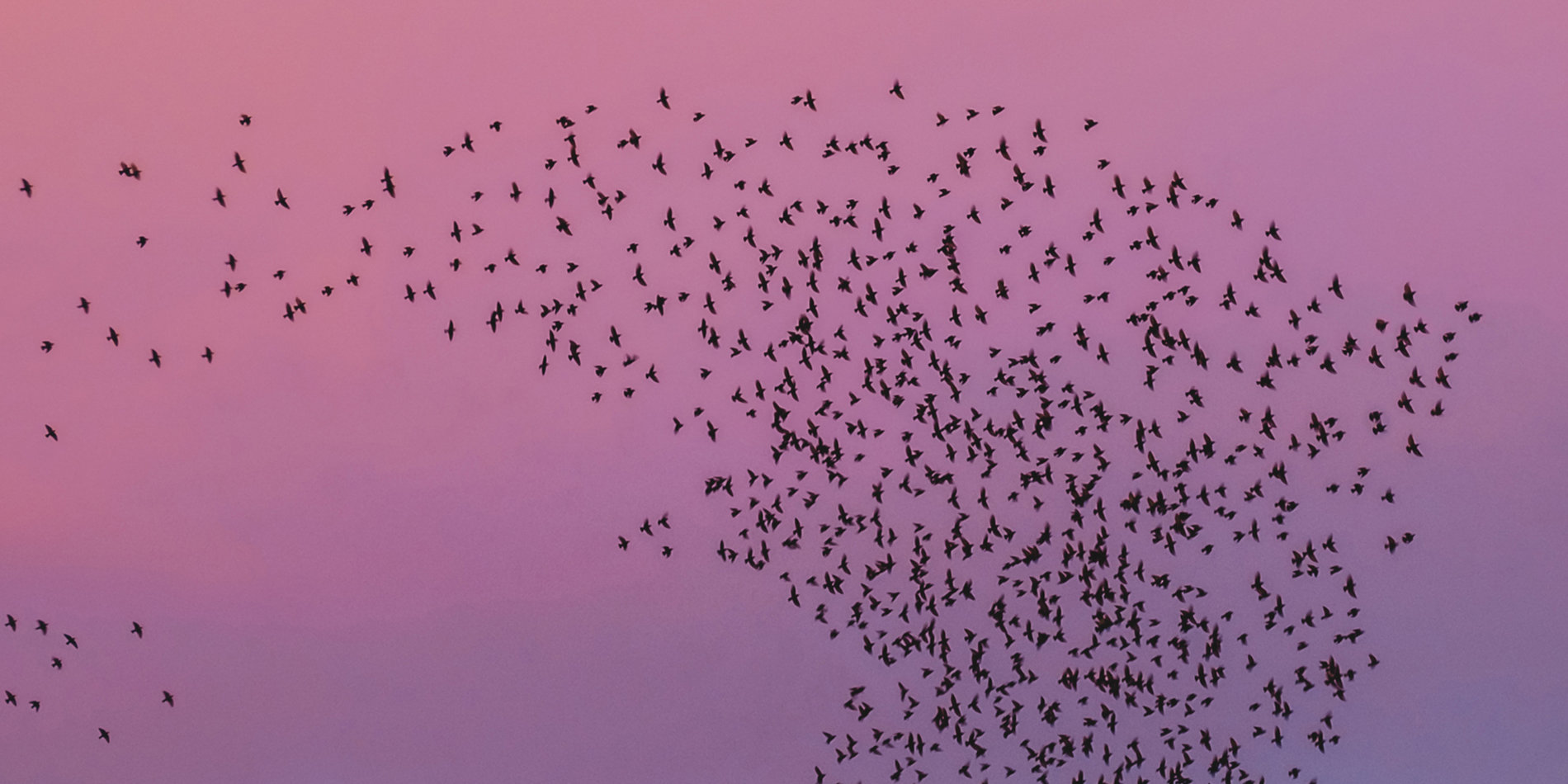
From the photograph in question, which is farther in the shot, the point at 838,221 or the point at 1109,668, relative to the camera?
the point at 1109,668

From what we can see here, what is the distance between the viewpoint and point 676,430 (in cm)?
4012

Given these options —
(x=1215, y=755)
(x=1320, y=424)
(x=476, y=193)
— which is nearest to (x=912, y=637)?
(x=1215, y=755)

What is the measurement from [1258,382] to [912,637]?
8838 mm

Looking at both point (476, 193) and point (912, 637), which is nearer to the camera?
point (476, 193)

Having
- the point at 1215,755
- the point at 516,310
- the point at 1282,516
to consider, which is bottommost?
the point at 1215,755

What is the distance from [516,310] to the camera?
130ft

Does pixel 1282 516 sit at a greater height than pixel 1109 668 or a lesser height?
greater

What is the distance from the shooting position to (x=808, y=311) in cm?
3991

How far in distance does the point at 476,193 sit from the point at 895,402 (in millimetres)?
9528

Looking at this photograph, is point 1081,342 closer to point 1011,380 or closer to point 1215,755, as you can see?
point 1011,380

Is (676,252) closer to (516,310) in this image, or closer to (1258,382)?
(516,310)

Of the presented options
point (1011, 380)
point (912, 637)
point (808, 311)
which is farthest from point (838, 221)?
point (912, 637)

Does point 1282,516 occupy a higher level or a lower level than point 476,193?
lower

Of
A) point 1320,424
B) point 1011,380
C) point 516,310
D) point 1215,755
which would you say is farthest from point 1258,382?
point 516,310
